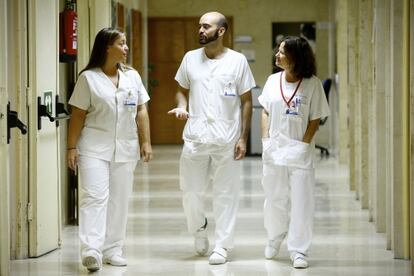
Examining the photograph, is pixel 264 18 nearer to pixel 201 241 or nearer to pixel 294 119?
pixel 201 241

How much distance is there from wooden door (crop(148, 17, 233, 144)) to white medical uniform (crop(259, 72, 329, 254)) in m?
13.0

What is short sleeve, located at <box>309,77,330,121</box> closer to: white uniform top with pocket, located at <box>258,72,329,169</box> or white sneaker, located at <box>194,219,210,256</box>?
white uniform top with pocket, located at <box>258,72,329,169</box>

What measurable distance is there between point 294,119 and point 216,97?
0.59 metres

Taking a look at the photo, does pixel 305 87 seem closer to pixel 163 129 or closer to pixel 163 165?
pixel 163 165

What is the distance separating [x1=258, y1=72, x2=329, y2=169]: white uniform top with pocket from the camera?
7102mm

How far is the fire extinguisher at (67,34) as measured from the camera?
8.38 metres

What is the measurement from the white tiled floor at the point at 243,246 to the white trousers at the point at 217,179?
10.5 inches

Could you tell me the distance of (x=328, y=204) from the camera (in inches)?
420

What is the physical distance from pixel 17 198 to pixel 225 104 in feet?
5.57

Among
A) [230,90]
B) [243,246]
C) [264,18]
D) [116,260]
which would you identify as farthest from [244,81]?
[264,18]

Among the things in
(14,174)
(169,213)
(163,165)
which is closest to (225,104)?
(14,174)

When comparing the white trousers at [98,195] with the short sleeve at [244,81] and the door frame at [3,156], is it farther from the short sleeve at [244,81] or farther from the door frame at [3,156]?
the short sleeve at [244,81]

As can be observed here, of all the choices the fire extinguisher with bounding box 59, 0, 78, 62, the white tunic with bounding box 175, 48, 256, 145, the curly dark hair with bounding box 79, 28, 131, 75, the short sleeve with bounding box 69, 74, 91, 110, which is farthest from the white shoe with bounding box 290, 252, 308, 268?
the fire extinguisher with bounding box 59, 0, 78, 62

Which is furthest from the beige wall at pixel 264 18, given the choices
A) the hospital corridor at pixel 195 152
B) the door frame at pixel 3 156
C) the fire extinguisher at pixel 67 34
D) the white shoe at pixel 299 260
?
the door frame at pixel 3 156
